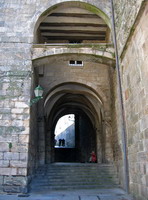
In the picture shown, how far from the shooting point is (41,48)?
262 inches

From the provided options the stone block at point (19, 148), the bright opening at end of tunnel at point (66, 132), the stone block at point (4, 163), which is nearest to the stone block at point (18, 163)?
the stone block at point (4, 163)

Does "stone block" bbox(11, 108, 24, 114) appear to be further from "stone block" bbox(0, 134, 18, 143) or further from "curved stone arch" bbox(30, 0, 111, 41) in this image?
"curved stone arch" bbox(30, 0, 111, 41)

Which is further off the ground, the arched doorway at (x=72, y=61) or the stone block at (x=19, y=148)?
the arched doorway at (x=72, y=61)

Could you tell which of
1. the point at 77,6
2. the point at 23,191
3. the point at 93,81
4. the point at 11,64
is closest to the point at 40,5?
the point at 77,6

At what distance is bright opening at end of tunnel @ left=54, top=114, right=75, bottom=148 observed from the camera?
25328 mm

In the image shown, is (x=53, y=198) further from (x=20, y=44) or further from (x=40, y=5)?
(x=40, y=5)

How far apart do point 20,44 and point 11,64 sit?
2.34 ft

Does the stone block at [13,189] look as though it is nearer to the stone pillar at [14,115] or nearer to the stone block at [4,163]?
the stone pillar at [14,115]

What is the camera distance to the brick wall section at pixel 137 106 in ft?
13.7

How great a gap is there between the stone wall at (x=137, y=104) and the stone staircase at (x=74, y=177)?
201cm

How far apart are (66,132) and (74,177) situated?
19.3m

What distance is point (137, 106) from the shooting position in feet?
15.4

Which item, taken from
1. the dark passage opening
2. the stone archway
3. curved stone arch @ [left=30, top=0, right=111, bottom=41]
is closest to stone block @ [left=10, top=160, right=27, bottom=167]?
the stone archway

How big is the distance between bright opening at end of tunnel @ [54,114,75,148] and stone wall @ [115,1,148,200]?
65.1 ft
